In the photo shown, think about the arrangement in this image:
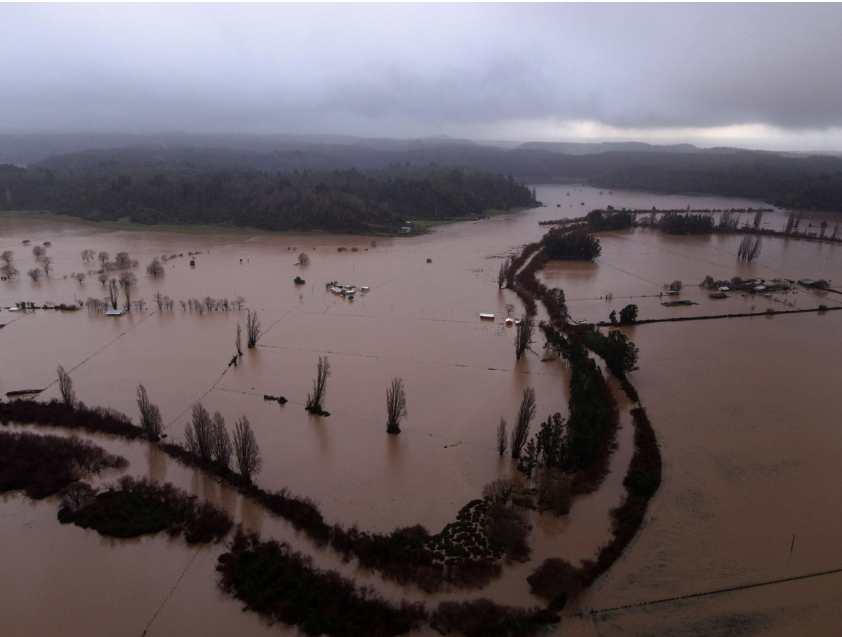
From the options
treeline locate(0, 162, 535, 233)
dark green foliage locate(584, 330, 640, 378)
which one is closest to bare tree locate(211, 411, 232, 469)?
dark green foliage locate(584, 330, 640, 378)

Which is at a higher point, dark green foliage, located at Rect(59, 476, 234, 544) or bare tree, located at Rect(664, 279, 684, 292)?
bare tree, located at Rect(664, 279, 684, 292)

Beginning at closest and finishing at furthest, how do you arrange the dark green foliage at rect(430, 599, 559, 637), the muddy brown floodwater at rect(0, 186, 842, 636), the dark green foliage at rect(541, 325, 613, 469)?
the dark green foliage at rect(430, 599, 559, 637) < the muddy brown floodwater at rect(0, 186, 842, 636) < the dark green foliage at rect(541, 325, 613, 469)

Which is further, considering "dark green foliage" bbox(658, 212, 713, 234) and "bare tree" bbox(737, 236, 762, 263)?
"dark green foliage" bbox(658, 212, 713, 234)

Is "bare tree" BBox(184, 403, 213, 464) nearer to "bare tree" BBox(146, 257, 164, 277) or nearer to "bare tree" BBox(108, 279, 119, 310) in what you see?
"bare tree" BBox(108, 279, 119, 310)

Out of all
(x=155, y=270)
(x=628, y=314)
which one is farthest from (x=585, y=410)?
(x=155, y=270)

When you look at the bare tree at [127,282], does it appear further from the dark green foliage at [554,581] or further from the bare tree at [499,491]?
the dark green foliage at [554,581]

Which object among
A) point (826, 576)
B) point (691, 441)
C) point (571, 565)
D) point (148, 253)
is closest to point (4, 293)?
point (148, 253)

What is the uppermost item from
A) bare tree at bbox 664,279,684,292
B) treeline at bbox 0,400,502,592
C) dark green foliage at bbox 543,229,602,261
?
dark green foliage at bbox 543,229,602,261

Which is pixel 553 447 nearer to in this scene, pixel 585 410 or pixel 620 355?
pixel 585 410
